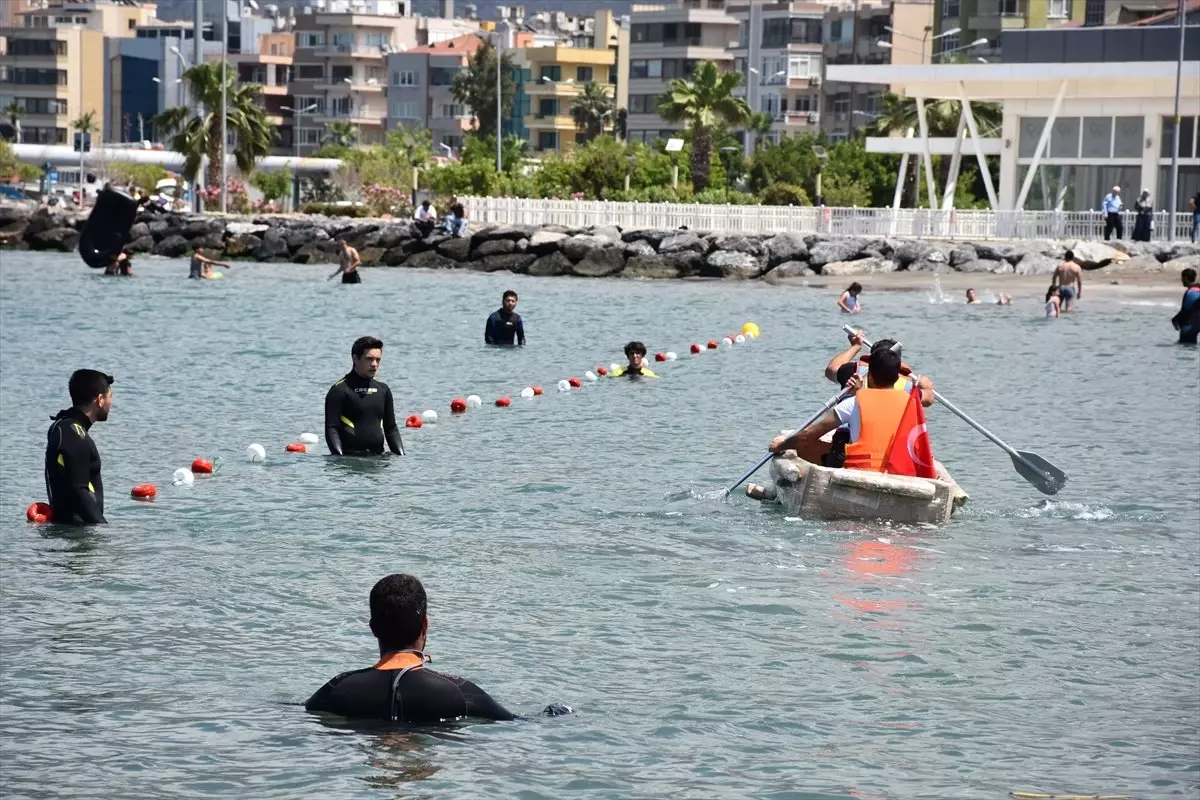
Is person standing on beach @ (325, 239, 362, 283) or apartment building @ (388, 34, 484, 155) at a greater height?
apartment building @ (388, 34, 484, 155)

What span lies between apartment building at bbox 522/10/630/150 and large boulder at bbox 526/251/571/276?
3353 inches

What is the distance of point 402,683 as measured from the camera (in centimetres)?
902

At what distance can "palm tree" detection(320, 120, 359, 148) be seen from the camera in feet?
433

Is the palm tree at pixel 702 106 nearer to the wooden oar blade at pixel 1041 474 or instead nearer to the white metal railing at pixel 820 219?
the white metal railing at pixel 820 219

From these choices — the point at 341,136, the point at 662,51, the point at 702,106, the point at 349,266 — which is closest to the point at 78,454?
Result: the point at 349,266

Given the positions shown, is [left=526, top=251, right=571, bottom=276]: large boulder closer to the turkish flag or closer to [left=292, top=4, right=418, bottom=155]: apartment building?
the turkish flag

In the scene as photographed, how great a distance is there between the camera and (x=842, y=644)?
12.0m

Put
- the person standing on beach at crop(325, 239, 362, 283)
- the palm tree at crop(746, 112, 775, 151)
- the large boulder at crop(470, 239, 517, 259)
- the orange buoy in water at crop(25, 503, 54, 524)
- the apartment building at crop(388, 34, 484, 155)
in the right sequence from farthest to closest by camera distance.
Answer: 1. the apartment building at crop(388, 34, 484, 155)
2. the palm tree at crop(746, 112, 775, 151)
3. the large boulder at crop(470, 239, 517, 259)
4. the person standing on beach at crop(325, 239, 362, 283)
5. the orange buoy in water at crop(25, 503, 54, 524)

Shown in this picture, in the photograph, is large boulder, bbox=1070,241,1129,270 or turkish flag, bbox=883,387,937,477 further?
Result: large boulder, bbox=1070,241,1129,270

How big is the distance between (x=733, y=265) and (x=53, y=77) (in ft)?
401

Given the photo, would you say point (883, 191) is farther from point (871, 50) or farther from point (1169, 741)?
point (1169, 741)

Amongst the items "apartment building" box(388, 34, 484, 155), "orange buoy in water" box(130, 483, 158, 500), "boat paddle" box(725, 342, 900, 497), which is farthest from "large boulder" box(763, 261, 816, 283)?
"apartment building" box(388, 34, 484, 155)

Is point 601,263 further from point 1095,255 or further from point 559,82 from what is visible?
point 559,82

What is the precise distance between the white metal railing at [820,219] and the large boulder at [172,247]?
9569 mm
